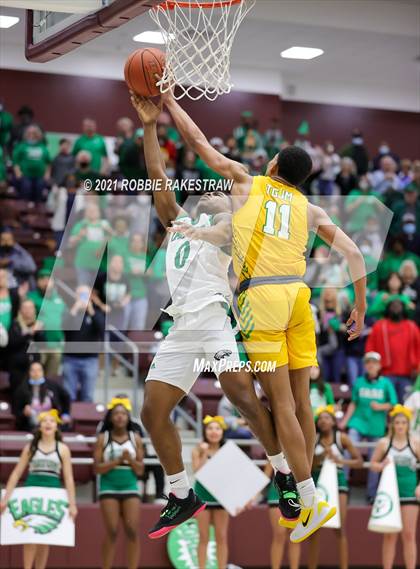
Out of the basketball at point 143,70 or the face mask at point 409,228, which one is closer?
the basketball at point 143,70

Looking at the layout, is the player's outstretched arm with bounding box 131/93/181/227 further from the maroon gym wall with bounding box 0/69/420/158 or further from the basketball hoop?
the maroon gym wall with bounding box 0/69/420/158

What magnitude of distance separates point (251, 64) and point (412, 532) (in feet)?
31.7

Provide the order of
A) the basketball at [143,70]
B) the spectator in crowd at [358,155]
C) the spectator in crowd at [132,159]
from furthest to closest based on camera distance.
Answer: the spectator in crowd at [358,155], the spectator in crowd at [132,159], the basketball at [143,70]

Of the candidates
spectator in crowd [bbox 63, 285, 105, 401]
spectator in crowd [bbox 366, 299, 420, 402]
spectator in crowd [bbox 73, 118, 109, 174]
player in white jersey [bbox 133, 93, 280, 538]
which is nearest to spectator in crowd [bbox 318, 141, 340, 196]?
spectator in crowd [bbox 73, 118, 109, 174]

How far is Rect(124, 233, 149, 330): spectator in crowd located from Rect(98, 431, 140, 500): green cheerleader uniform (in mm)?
1773

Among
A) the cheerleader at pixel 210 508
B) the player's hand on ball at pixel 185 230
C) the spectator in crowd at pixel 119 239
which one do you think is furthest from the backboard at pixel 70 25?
the spectator in crowd at pixel 119 239

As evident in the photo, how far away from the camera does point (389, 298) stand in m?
14.2

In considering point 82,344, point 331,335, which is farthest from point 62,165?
point 331,335

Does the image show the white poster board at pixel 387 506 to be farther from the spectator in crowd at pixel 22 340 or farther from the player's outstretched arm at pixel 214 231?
the player's outstretched arm at pixel 214 231

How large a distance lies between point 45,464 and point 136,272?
109 inches

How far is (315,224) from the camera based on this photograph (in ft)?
21.5

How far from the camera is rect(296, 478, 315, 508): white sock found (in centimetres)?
651

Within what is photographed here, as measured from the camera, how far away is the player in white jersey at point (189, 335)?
6453 mm

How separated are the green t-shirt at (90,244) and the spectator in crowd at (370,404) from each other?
3.42m
